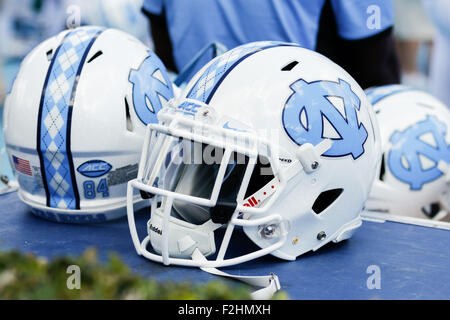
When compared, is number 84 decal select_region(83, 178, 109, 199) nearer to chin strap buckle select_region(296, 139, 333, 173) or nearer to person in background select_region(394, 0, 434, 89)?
chin strap buckle select_region(296, 139, 333, 173)

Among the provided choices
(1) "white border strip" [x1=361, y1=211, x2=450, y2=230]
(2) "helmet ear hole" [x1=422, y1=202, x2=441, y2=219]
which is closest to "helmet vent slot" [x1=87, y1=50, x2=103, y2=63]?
(1) "white border strip" [x1=361, y1=211, x2=450, y2=230]

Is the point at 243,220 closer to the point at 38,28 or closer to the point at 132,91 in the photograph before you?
the point at 132,91

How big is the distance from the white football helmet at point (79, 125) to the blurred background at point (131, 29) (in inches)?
73.2

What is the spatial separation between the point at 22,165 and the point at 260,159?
646 mm

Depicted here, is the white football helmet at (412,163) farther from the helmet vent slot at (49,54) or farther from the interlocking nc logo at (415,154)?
the helmet vent slot at (49,54)

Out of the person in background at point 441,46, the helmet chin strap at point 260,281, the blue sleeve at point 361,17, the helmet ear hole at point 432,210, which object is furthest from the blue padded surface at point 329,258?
the person in background at point 441,46

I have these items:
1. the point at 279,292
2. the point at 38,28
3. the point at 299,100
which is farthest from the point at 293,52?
the point at 38,28

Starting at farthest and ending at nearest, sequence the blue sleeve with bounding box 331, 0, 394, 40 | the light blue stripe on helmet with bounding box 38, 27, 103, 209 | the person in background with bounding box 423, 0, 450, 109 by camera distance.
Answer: the person in background with bounding box 423, 0, 450, 109
the blue sleeve with bounding box 331, 0, 394, 40
the light blue stripe on helmet with bounding box 38, 27, 103, 209

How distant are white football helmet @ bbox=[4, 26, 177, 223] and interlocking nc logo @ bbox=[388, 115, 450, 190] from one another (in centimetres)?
74

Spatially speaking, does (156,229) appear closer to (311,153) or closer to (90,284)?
(90,284)

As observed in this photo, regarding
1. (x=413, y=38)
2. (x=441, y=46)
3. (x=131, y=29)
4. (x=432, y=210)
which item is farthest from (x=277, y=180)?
(x=413, y=38)

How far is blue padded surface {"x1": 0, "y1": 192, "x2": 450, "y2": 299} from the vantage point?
1228mm

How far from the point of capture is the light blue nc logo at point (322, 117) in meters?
1.31
